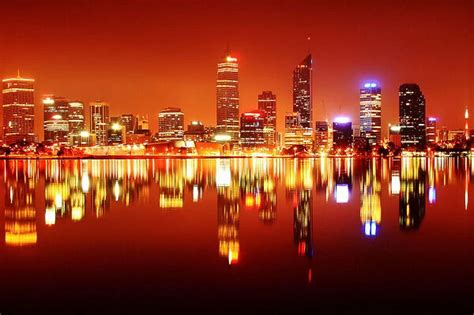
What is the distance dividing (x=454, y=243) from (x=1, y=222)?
40.9 feet

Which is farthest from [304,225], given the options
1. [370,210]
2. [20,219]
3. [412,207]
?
[20,219]

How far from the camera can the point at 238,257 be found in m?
11.8

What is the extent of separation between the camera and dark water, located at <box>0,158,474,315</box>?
8.69 m

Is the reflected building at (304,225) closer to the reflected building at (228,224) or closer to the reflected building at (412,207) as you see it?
the reflected building at (228,224)

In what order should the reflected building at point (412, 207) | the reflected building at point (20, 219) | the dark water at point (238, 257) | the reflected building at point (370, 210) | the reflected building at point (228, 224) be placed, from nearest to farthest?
the dark water at point (238, 257) → the reflected building at point (228, 224) → the reflected building at point (20, 219) → the reflected building at point (370, 210) → the reflected building at point (412, 207)

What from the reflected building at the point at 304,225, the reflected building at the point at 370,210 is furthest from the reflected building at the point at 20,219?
the reflected building at the point at 370,210

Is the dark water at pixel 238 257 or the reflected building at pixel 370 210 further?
the reflected building at pixel 370 210

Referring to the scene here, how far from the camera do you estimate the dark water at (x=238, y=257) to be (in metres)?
8.69

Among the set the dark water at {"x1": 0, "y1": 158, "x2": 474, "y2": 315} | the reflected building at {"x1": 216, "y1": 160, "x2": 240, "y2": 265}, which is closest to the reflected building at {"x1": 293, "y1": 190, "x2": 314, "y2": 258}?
the dark water at {"x1": 0, "y1": 158, "x2": 474, "y2": 315}

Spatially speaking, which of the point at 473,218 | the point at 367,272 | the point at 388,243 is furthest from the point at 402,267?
the point at 473,218

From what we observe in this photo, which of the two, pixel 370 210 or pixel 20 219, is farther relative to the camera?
pixel 370 210

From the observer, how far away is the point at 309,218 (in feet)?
59.3

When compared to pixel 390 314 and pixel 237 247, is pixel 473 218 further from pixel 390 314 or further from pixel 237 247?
pixel 390 314

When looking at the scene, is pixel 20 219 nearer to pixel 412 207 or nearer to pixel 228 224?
pixel 228 224
